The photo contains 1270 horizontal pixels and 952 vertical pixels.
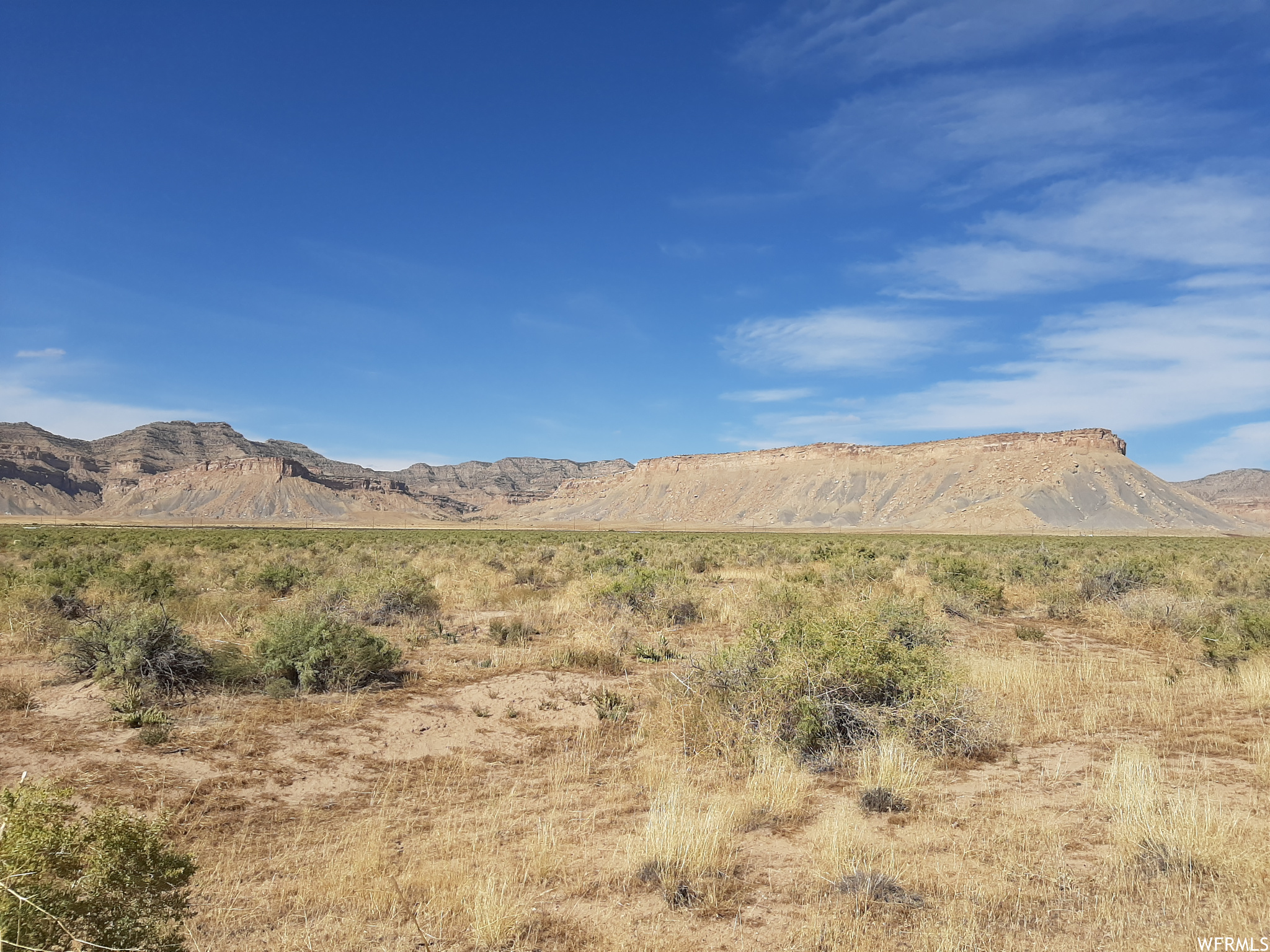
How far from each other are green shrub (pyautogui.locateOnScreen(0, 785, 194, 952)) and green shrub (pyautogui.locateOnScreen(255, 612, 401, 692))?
19.5 feet

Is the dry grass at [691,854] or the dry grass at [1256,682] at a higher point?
the dry grass at [1256,682]

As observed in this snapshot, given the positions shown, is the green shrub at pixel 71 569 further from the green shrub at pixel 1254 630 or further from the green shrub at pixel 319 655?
the green shrub at pixel 1254 630

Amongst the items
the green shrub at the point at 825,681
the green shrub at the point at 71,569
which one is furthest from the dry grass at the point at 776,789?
the green shrub at the point at 71,569

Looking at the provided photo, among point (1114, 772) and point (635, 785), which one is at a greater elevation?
point (1114, 772)

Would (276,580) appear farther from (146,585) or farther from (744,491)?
(744,491)

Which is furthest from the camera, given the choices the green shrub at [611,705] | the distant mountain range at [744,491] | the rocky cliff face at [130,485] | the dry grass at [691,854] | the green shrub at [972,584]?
the rocky cliff face at [130,485]

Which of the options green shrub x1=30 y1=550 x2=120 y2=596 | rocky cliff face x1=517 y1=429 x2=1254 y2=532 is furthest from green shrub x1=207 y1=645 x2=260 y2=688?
rocky cliff face x1=517 y1=429 x2=1254 y2=532

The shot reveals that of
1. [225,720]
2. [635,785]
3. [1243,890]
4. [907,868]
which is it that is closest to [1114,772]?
[1243,890]

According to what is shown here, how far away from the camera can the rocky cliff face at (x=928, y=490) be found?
99062 mm

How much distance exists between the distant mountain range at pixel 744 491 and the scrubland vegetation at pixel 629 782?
3826 inches

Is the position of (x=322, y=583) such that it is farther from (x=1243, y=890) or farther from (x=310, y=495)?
(x=310, y=495)

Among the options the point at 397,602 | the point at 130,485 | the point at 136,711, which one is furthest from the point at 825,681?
the point at 130,485

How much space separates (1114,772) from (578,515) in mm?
163764

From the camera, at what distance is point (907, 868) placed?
4.14 m
